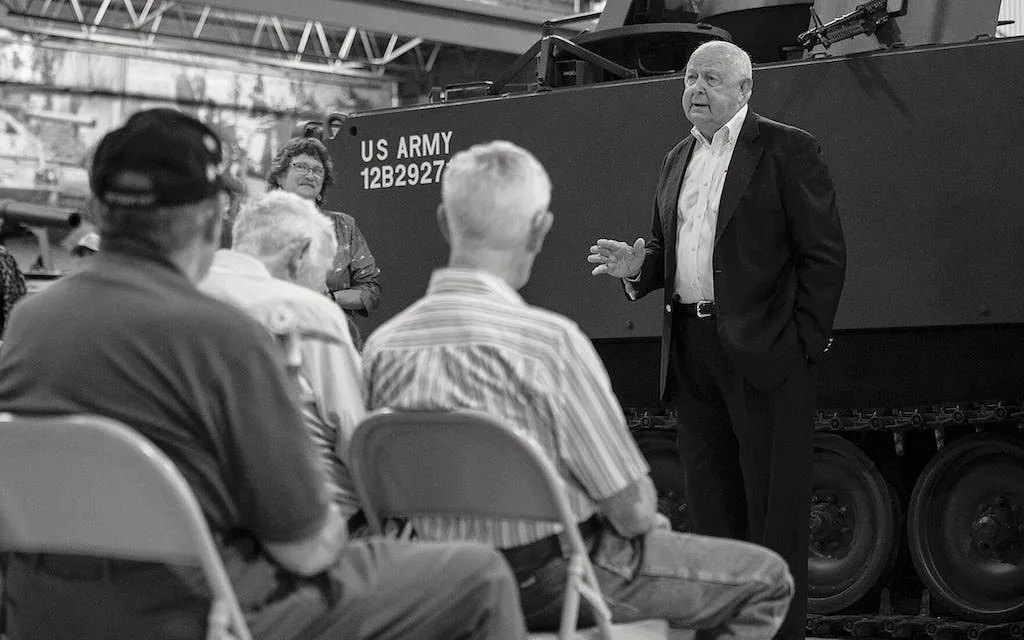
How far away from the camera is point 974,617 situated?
212 inches

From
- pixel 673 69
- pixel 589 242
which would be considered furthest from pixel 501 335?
pixel 673 69

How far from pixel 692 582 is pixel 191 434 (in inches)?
40.1

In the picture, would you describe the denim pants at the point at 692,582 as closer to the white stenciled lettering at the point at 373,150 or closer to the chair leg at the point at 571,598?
the chair leg at the point at 571,598

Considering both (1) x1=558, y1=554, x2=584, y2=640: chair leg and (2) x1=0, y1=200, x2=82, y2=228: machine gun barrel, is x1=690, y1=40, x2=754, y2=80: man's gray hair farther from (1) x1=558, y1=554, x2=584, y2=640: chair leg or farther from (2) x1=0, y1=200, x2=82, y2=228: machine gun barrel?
(2) x1=0, y1=200, x2=82, y2=228: machine gun barrel

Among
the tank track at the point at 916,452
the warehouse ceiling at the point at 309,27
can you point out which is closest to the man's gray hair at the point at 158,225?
the tank track at the point at 916,452

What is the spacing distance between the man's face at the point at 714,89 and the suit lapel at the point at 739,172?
85mm

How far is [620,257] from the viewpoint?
178 inches

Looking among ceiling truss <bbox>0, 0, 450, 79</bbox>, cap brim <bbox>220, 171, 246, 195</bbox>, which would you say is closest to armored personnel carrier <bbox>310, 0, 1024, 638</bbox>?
cap brim <bbox>220, 171, 246, 195</bbox>

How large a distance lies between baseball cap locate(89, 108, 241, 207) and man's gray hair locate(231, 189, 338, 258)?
3.76 ft

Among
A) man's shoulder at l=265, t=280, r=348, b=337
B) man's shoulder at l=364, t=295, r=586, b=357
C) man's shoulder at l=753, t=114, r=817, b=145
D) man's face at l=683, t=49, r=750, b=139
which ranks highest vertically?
man's face at l=683, t=49, r=750, b=139

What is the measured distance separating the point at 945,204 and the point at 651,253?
1048 mm

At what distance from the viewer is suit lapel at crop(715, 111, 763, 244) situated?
174 inches

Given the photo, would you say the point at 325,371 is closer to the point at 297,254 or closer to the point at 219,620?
the point at 297,254

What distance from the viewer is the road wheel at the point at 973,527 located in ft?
17.6
